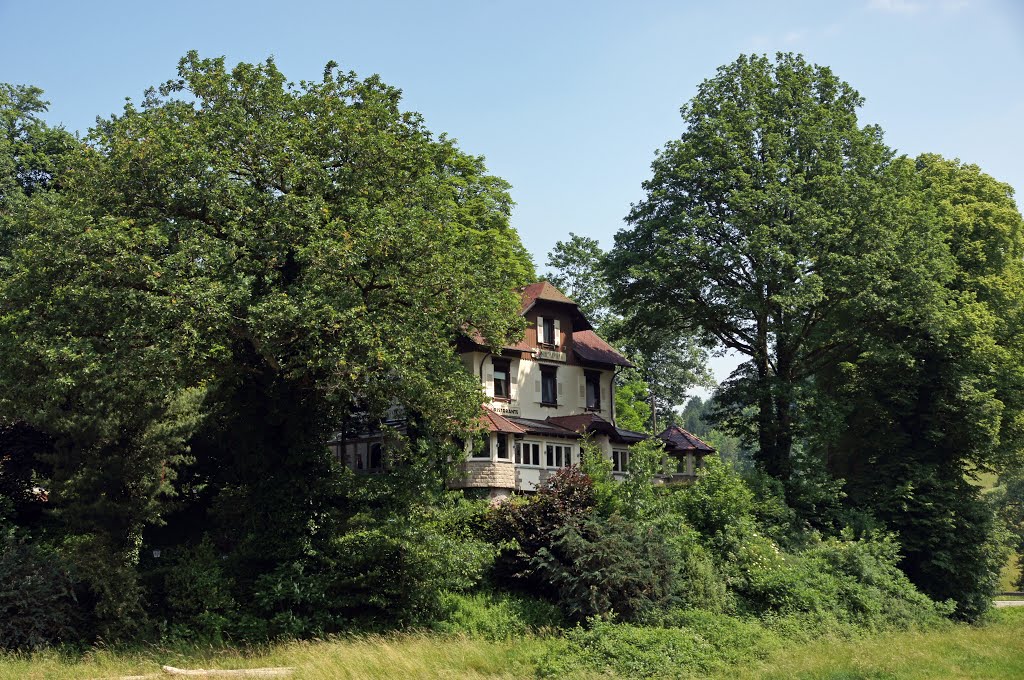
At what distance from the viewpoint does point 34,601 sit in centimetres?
2130

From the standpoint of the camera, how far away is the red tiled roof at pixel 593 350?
4597 centimetres

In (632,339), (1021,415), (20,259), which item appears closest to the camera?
(20,259)

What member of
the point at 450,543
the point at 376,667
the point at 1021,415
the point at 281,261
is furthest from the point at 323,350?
the point at 1021,415

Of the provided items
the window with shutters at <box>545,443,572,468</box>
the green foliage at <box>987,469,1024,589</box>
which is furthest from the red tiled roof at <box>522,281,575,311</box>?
the green foliage at <box>987,469,1024,589</box>

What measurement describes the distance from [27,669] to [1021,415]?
39438 millimetres

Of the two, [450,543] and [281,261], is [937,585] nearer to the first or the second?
[450,543]

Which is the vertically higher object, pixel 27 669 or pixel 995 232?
pixel 995 232

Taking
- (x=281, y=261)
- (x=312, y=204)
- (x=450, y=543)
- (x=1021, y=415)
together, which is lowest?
(x=450, y=543)

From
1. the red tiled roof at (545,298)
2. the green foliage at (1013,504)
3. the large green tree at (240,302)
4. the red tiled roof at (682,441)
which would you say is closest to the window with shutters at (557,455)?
the red tiled roof at (545,298)

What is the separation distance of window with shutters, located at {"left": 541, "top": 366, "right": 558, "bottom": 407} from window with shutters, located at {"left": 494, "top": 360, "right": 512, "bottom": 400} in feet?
8.35

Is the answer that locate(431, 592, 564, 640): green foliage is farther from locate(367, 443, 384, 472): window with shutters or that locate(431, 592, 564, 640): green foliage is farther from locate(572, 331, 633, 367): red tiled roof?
locate(572, 331, 633, 367): red tiled roof

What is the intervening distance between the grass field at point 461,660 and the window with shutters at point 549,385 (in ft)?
75.1

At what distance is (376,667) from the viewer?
17.8m

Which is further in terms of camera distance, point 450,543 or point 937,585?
point 937,585
